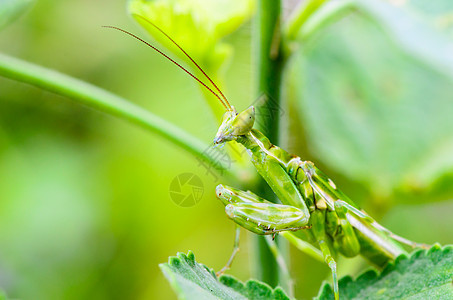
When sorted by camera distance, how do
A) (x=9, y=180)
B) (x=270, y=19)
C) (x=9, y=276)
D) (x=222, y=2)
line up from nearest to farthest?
(x=270, y=19) → (x=222, y=2) → (x=9, y=276) → (x=9, y=180)

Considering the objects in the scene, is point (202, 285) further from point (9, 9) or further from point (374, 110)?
point (374, 110)

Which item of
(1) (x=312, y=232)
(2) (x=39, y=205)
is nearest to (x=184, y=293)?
(1) (x=312, y=232)

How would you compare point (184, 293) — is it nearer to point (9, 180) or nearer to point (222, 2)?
point (222, 2)

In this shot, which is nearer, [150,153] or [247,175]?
[247,175]

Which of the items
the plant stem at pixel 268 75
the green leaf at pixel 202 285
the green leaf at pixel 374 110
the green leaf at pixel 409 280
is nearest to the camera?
the green leaf at pixel 202 285

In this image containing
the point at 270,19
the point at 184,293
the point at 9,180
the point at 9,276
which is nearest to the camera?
the point at 184,293

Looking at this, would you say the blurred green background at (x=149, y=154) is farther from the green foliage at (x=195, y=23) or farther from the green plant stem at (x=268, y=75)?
the green plant stem at (x=268, y=75)

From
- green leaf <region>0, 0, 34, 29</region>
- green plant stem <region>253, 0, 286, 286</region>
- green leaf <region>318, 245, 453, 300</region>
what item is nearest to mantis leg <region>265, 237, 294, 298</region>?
green plant stem <region>253, 0, 286, 286</region>

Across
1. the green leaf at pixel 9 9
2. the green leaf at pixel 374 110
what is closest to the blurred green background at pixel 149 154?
the green leaf at pixel 374 110
